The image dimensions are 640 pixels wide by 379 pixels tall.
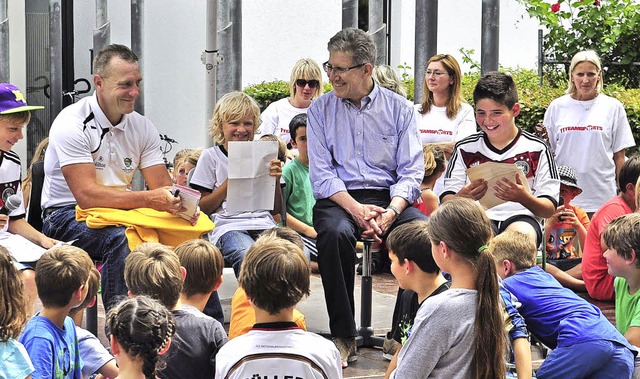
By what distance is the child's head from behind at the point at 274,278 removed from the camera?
394cm

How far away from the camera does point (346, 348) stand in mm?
5754

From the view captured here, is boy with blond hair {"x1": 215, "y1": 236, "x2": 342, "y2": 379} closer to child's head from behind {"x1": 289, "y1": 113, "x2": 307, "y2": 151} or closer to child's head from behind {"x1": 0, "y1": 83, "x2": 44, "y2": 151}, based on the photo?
child's head from behind {"x1": 0, "y1": 83, "x2": 44, "y2": 151}

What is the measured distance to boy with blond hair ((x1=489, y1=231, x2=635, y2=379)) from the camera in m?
5.02

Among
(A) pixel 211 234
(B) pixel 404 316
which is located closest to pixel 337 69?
(A) pixel 211 234

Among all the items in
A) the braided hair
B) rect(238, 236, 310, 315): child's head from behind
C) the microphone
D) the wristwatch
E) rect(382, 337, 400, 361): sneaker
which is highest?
the microphone

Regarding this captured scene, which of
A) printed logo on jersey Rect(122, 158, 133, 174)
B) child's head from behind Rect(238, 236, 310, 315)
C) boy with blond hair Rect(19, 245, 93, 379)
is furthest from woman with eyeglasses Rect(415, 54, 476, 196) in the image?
child's head from behind Rect(238, 236, 310, 315)

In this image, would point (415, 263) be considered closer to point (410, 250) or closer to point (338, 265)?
point (410, 250)

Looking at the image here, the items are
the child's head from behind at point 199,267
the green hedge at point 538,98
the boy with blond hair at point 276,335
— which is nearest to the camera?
the boy with blond hair at point 276,335

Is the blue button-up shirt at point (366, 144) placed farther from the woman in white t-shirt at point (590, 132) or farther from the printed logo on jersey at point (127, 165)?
the woman in white t-shirt at point (590, 132)

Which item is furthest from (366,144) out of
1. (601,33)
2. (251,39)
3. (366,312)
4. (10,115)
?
(251,39)

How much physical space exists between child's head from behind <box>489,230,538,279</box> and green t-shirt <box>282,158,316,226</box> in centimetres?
208

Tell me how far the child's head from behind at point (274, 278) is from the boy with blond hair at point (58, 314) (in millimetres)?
819

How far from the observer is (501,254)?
528 centimetres

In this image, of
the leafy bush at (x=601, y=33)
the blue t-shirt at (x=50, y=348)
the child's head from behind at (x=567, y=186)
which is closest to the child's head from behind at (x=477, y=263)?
the blue t-shirt at (x=50, y=348)
